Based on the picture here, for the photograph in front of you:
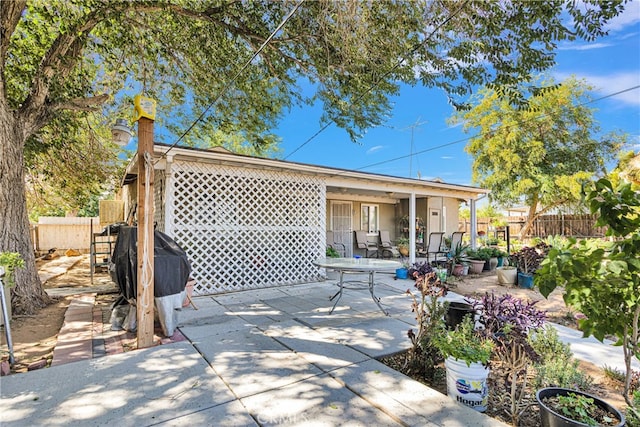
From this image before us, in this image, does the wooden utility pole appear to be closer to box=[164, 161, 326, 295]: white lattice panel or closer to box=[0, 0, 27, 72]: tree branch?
box=[164, 161, 326, 295]: white lattice panel

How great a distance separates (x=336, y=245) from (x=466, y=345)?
26.6 feet

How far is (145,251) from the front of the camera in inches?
127

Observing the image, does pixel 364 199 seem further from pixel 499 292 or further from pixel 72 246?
pixel 72 246

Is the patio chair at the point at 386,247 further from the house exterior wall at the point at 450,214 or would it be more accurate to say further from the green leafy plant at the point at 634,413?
the green leafy plant at the point at 634,413

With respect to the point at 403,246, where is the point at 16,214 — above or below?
above

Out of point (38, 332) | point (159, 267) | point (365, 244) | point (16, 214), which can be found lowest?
point (38, 332)

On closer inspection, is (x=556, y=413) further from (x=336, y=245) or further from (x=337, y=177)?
(x=336, y=245)

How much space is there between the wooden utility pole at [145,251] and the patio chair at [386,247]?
8.55 meters

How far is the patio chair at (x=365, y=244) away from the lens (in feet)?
35.3

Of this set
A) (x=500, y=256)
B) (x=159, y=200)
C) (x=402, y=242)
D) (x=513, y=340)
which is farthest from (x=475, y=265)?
(x=159, y=200)

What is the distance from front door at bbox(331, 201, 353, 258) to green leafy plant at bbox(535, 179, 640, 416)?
8.73 meters

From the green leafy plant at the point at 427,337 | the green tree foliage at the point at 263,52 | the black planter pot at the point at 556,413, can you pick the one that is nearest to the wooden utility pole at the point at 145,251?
the green tree foliage at the point at 263,52

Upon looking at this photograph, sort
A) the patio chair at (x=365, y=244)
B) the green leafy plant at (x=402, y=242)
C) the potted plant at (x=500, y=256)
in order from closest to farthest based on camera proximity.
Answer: the potted plant at (x=500, y=256) → the patio chair at (x=365, y=244) → the green leafy plant at (x=402, y=242)

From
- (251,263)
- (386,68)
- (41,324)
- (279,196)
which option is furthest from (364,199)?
(41,324)
